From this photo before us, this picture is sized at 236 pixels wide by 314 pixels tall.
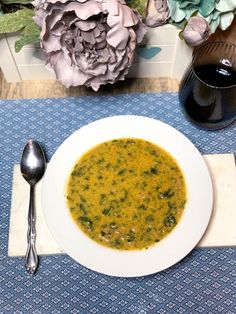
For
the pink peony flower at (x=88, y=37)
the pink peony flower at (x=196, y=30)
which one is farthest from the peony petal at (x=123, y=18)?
the pink peony flower at (x=196, y=30)

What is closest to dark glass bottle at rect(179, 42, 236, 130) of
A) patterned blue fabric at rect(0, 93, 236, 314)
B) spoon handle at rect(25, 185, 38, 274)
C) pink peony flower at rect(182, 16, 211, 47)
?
pink peony flower at rect(182, 16, 211, 47)

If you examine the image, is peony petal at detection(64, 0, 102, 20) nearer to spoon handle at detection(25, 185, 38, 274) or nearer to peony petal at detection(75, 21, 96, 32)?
peony petal at detection(75, 21, 96, 32)

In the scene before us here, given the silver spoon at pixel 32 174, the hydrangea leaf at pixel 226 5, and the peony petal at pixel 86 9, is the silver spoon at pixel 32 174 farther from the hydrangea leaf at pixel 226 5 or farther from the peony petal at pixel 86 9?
the hydrangea leaf at pixel 226 5

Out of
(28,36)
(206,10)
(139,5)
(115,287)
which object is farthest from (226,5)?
(115,287)

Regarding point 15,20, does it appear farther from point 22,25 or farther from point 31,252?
point 31,252

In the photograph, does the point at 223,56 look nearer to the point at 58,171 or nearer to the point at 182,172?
the point at 182,172
